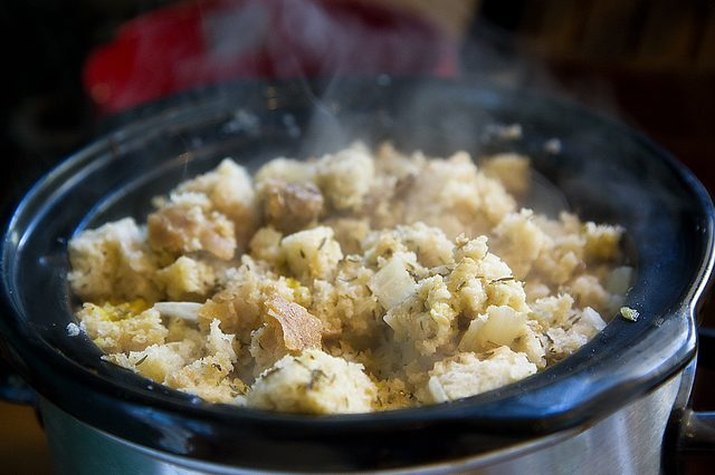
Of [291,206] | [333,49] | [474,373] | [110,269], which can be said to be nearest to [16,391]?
[110,269]

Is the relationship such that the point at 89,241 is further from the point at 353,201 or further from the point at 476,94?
the point at 476,94

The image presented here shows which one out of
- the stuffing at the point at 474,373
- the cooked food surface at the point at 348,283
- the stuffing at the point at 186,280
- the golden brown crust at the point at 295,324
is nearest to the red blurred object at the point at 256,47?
the cooked food surface at the point at 348,283

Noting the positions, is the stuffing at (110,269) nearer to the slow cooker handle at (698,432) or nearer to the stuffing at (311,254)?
the stuffing at (311,254)

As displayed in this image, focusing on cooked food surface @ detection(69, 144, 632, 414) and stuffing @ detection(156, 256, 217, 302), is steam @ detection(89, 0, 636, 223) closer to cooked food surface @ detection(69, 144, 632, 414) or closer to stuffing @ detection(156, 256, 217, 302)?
cooked food surface @ detection(69, 144, 632, 414)

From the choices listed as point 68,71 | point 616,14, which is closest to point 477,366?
point 616,14

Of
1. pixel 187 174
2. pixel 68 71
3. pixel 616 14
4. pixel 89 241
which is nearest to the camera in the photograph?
pixel 89 241

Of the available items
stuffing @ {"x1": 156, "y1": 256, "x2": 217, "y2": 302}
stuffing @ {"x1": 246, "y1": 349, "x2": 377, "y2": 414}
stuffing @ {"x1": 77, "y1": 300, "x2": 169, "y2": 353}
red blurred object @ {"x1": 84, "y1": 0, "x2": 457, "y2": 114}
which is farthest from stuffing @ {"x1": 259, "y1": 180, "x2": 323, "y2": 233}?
red blurred object @ {"x1": 84, "y1": 0, "x2": 457, "y2": 114}

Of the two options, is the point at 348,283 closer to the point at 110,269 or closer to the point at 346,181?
the point at 346,181
